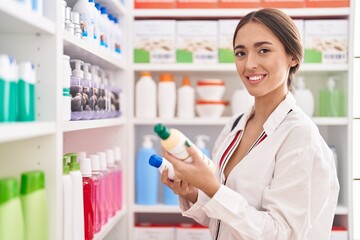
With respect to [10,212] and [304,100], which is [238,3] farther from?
[10,212]

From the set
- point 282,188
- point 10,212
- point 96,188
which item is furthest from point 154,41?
point 10,212

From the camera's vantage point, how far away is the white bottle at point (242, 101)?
2725 millimetres

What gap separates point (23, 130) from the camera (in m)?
1.18

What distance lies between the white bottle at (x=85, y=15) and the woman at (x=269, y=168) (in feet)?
2.04

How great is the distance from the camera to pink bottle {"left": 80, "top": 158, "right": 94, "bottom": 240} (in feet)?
6.01

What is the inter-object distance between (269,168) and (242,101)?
3.75 feet

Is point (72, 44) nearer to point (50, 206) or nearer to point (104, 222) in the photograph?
point (50, 206)

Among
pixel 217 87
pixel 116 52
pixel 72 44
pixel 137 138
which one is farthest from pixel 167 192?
pixel 72 44

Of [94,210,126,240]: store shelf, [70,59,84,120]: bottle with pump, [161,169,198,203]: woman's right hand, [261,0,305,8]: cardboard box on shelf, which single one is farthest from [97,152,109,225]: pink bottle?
[261,0,305,8]: cardboard box on shelf

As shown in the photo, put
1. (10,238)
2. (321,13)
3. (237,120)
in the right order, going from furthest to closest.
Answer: (321,13) < (237,120) < (10,238)

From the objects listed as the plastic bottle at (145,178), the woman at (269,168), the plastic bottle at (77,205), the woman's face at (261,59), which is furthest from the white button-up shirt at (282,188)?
the plastic bottle at (145,178)

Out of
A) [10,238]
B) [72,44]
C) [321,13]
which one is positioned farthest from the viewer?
[321,13]

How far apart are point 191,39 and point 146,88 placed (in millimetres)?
397

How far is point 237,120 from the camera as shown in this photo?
2057 mm
